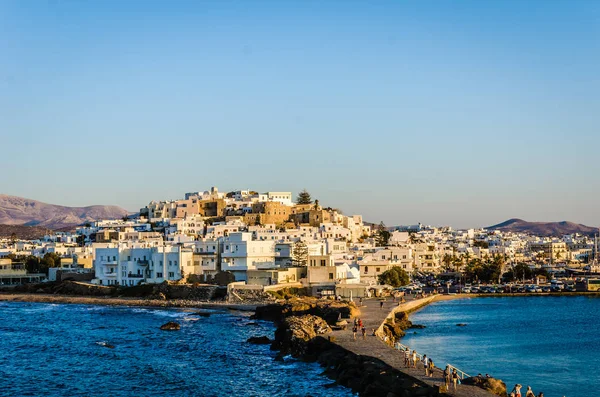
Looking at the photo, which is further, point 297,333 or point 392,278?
point 392,278

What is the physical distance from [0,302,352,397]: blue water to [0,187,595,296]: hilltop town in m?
10.6

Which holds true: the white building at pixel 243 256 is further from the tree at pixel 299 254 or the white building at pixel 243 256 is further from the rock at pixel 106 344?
the rock at pixel 106 344

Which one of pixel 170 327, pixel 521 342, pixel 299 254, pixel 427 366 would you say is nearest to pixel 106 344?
pixel 170 327

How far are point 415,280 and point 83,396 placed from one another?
6000 centimetres

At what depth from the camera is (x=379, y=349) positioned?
32750mm

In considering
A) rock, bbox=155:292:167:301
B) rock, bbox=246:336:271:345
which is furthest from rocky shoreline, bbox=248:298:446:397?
rock, bbox=155:292:167:301

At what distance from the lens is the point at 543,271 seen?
302ft

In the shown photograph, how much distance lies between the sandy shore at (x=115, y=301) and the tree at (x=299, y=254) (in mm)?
9374

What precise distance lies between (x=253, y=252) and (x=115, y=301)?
1324 cm

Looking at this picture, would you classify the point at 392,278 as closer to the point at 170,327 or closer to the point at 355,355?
the point at 170,327

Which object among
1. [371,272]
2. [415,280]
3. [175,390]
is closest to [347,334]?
[175,390]

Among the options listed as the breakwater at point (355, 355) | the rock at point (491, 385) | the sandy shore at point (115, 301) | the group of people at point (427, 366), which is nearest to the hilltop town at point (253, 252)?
the sandy shore at point (115, 301)

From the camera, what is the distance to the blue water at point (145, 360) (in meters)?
30.1

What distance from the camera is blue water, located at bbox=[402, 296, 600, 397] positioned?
31.8 m
